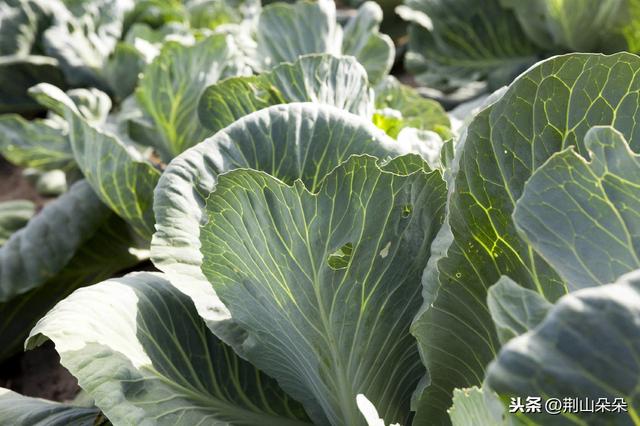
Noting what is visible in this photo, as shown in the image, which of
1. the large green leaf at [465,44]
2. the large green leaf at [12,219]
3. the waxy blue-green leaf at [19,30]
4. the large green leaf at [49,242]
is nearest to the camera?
the large green leaf at [49,242]

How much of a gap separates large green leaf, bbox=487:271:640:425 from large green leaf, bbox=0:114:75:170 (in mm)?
2455

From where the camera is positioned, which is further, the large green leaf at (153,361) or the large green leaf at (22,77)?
the large green leaf at (22,77)

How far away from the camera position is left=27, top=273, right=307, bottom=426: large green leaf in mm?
1203

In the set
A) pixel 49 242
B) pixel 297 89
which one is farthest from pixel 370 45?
pixel 49 242

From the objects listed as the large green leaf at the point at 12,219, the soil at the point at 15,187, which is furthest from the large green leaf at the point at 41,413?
the soil at the point at 15,187

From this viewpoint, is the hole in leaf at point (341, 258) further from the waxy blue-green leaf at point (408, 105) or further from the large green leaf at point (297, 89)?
the waxy blue-green leaf at point (408, 105)

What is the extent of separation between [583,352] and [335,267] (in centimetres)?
56

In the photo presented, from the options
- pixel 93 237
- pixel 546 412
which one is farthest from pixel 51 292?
pixel 546 412

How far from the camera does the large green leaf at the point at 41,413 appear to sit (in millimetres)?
1490

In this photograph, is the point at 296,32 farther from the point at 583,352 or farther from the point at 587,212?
the point at 583,352

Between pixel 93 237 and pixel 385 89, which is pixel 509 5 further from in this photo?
pixel 93 237

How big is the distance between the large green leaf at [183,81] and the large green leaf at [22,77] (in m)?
1.60

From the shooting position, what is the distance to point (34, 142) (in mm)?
2885

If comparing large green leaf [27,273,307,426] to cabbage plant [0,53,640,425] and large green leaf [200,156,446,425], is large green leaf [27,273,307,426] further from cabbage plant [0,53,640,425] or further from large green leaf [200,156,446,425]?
large green leaf [200,156,446,425]
